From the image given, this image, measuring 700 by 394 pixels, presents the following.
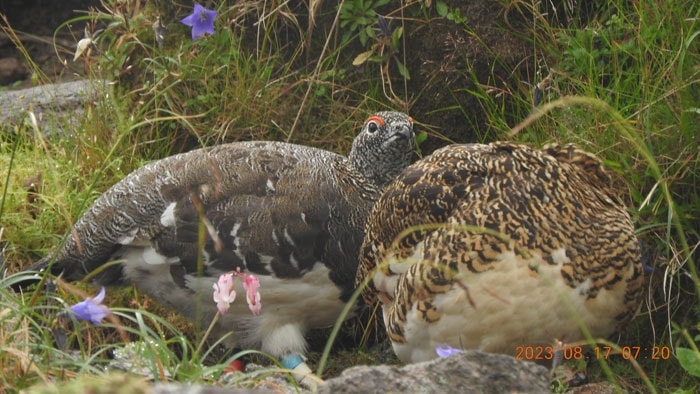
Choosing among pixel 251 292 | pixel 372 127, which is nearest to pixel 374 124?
pixel 372 127

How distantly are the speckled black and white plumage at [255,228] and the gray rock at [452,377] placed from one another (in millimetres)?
1903

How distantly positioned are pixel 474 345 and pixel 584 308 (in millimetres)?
338

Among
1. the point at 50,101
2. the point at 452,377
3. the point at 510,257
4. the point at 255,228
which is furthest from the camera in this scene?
the point at 50,101

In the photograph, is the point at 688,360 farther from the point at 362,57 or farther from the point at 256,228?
the point at 362,57

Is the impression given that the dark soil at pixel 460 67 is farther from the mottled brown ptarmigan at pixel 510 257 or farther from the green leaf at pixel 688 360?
the green leaf at pixel 688 360

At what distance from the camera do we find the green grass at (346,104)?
12.5ft

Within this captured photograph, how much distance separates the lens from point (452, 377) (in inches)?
91.7

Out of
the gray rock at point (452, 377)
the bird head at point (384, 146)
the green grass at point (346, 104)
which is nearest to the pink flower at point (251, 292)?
the gray rock at point (452, 377)

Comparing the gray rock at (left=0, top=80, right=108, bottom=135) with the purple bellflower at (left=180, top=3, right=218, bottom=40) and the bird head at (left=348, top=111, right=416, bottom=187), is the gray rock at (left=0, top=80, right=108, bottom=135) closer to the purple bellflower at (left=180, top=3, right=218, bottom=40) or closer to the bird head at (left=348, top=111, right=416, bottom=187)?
the purple bellflower at (left=180, top=3, right=218, bottom=40)

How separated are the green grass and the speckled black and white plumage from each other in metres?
0.19

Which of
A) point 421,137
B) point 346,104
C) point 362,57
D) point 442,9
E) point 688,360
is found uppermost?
point 442,9

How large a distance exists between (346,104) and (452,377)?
308 centimetres

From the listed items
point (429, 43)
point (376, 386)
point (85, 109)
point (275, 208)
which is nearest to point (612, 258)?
point (376, 386)

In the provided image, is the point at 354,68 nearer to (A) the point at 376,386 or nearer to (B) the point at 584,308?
(B) the point at 584,308
